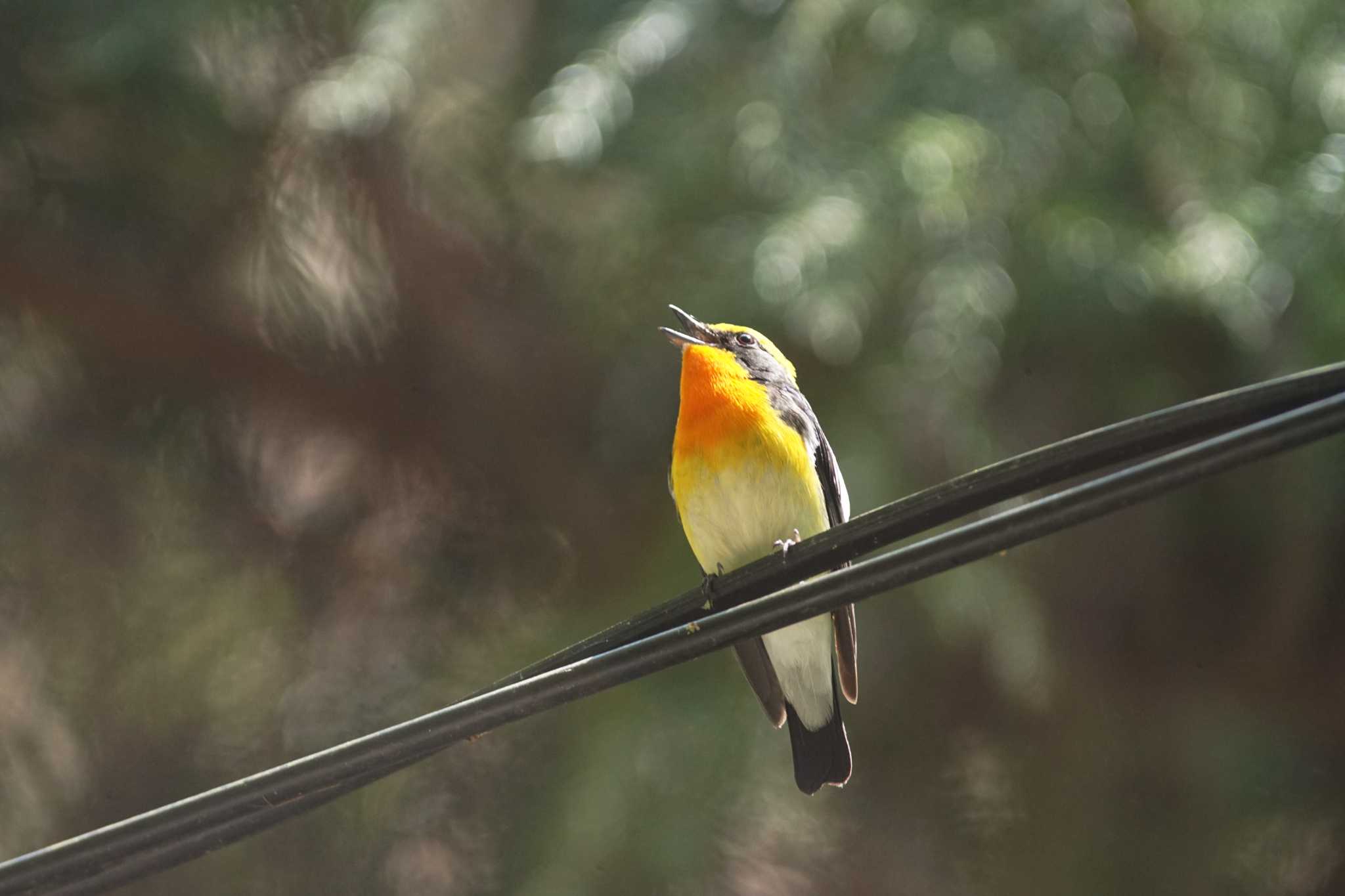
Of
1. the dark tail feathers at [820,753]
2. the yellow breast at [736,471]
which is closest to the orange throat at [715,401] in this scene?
the yellow breast at [736,471]

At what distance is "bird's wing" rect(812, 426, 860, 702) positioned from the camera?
12.9 feet

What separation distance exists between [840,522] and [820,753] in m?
0.71

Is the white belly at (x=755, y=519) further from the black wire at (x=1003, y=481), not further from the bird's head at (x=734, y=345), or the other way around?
the black wire at (x=1003, y=481)

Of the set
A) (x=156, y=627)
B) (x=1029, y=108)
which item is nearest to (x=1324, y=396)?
(x=1029, y=108)

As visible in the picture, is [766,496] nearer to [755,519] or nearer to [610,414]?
[755,519]

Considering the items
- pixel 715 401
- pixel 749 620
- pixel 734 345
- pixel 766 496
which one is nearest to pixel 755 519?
pixel 766 496

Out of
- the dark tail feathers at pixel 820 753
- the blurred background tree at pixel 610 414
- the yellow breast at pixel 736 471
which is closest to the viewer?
the yellow breast at pixel 736 471

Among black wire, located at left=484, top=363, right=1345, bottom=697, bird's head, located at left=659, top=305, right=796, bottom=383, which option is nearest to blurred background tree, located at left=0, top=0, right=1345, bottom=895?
bird's head, located at left=659, top=305, right=796, bottom=383

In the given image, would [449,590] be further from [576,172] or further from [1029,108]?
[1029,108]

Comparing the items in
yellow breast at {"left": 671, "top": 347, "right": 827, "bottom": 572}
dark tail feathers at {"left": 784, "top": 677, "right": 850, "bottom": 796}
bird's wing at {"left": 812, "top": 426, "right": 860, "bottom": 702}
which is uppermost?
yellow breast at {"left": 671, "top": 347, "right": 827, "bottom": 572}

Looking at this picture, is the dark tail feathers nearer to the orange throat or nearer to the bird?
the bird

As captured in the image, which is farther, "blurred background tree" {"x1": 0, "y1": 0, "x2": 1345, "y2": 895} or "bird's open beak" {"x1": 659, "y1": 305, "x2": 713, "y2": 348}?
"blurred background tree" {"x1": 0, "y1": 0, "x2": 1345, "y2": 895}

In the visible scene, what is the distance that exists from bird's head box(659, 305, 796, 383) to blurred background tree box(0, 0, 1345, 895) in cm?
22

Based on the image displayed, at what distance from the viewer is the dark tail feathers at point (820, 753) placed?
13.5 feet
